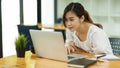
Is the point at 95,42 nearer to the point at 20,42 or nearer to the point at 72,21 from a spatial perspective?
the point at 72,21

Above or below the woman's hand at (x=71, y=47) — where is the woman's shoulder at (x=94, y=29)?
above

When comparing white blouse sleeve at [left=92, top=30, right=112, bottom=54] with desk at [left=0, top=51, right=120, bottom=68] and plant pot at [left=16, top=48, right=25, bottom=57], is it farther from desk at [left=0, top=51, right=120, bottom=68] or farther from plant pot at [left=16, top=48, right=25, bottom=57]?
plant pot at [left=16, top=48, right=25, bottom=57]

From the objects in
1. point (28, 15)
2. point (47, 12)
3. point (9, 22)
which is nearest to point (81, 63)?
point (9, 22)

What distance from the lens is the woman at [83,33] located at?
2252mm

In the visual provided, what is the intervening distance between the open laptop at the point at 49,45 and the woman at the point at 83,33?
1.11 feet

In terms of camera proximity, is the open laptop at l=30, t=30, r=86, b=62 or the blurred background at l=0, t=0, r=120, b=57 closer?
the open laptop at l=30, t=30, r=86, b=62

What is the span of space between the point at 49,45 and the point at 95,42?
55cm

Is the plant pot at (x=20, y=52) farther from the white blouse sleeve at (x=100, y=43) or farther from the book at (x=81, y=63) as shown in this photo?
the white blouse sleeve at (x=100, y=43)

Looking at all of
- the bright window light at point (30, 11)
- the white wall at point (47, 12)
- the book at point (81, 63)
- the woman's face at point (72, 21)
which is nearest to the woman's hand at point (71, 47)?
the woman's face at point (72, 21)

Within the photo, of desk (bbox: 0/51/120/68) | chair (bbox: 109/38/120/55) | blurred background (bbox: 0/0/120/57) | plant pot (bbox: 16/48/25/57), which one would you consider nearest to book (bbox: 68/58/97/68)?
desk (bbox: 0/51/120/68)

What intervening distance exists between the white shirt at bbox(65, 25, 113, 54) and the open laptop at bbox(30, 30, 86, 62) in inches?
14.7

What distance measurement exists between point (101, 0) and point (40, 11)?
159cm

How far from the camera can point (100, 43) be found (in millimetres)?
2230

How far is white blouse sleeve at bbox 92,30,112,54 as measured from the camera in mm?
2205
